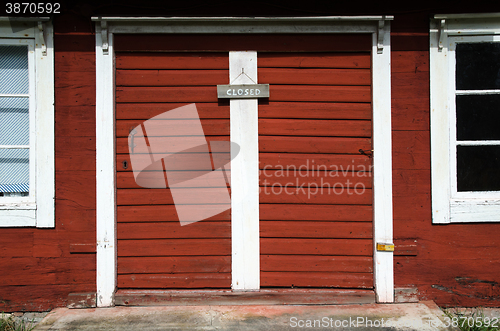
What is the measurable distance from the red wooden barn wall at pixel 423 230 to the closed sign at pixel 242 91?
49.1 inches

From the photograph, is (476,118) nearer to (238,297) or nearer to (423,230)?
(423,230)

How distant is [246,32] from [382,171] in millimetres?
1824

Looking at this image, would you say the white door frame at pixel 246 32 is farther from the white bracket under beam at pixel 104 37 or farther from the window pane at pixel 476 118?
the window pane at pixel 476 118

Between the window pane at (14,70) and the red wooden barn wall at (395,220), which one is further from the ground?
the window pane at (14,70)

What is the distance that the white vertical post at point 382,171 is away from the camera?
3215 millimetres

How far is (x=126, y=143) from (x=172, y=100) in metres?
0.59

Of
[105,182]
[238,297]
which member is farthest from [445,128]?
[105,182]

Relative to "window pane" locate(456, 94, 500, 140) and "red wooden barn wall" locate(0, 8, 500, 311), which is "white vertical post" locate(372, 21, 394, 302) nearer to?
"red wooden barn wall" locate(0, 8, 500, 311)

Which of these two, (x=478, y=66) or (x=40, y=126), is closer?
(x=40, y=126)

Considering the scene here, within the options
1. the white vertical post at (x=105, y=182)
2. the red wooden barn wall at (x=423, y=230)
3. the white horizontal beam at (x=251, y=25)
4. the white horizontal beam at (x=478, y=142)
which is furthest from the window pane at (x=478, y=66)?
the white vertical post at (x=105, y=182)

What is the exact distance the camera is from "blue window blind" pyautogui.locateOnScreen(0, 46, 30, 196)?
10.7 feet

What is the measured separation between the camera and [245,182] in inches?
128

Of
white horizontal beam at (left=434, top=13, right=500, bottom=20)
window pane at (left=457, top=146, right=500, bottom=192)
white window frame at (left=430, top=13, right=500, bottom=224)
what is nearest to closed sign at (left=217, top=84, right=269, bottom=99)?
white window frame at (left=430, top=13, right=500, bottom=224)

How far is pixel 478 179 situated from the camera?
3.28 metres
